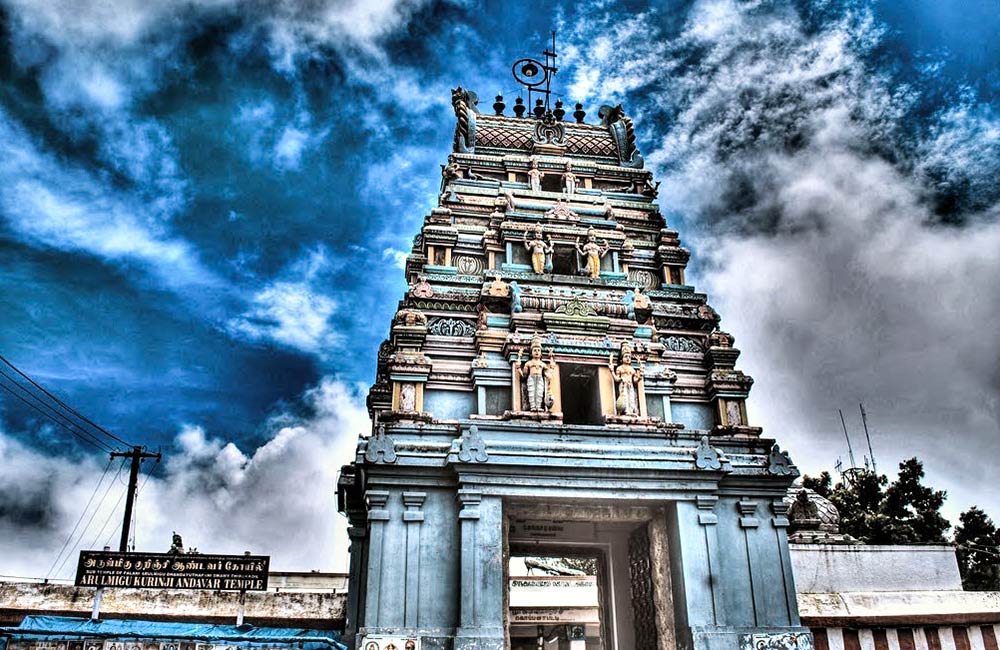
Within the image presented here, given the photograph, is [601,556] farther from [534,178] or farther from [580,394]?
[534,178]

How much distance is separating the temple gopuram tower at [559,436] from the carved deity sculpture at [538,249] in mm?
62

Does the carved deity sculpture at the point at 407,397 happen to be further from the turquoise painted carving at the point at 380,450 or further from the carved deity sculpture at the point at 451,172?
the carved deity sculpture at the point at 451,172

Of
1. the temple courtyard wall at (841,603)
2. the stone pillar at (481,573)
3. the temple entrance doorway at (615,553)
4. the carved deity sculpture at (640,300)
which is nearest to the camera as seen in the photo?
the stone pillar at (481,573)

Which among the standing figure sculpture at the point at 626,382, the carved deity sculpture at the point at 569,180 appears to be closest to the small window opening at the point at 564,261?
the carved deity sculpture at the point at 569,180

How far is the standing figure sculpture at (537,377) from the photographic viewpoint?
1684cm

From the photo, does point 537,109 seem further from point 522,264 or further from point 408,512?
point 408,512

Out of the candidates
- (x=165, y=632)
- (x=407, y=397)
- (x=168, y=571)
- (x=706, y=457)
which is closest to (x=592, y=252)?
(x=407, y=397)

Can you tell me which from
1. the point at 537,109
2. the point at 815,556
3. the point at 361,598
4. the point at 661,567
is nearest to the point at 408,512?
the point at 361,598

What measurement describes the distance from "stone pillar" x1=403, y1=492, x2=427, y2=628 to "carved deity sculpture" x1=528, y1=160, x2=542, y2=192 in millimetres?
10911

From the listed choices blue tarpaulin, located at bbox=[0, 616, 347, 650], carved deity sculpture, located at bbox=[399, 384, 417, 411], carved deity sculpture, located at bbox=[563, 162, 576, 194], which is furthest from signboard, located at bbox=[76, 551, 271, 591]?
carved deity sculpture, located at bbox=[563, 162, 576, 194]

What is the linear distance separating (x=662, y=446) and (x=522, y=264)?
21.5ft

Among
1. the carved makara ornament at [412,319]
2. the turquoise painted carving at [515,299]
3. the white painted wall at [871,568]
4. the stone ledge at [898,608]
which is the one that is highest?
the turquoise painted carving at [515,299]

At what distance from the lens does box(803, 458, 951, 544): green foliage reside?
30.4 m

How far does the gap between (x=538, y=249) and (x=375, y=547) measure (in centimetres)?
908
